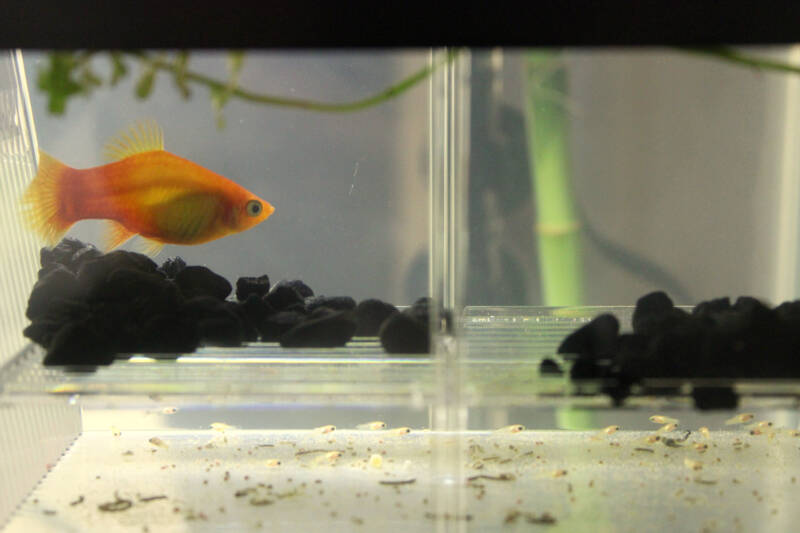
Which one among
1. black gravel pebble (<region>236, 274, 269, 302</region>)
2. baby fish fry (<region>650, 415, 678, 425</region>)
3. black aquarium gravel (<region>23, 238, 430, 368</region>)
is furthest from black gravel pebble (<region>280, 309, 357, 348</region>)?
baby fish fry (<region>650, 415, 678, 425</region>)

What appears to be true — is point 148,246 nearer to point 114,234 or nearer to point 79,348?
point 114,234

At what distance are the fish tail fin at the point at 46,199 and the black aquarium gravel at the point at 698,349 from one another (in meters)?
0.94

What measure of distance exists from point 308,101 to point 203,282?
0.41 m

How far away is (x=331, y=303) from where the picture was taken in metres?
1.25

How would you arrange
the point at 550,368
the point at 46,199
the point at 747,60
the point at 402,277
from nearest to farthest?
the point at 747,60
the point at 550,368
the point at 46,199
the point at 402,277

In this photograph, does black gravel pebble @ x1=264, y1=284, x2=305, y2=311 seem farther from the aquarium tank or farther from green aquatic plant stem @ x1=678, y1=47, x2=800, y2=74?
green aquatic plant stem @ x1=678, y1=47, x2=800, y2=74

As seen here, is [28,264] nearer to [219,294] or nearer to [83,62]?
[219,294]

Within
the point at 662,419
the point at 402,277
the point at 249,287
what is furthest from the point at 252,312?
the point at 662,419

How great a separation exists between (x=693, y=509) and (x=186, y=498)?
0.86 m

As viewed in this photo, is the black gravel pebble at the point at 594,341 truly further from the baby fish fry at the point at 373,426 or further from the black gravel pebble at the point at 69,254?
the black gravel pebble at the point at 69,254

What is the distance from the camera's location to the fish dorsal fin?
1.16m

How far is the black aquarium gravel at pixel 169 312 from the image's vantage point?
3.60 feet

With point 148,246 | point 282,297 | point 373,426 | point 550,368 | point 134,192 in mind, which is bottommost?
point 373,426

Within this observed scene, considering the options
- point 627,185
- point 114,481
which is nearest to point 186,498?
point 114,481
